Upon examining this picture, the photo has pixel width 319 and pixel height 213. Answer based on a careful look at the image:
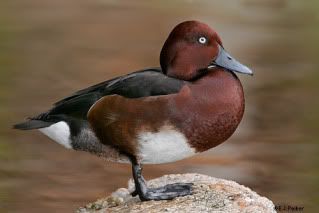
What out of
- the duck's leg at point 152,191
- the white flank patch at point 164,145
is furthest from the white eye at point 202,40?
the duck's leg at point 152,191

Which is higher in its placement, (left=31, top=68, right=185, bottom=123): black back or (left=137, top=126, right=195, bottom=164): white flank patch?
(left=31, top=68, right=185, bottom=123): black back

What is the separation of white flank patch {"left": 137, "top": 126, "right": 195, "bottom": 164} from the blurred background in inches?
89.6

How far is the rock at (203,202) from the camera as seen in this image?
514cm

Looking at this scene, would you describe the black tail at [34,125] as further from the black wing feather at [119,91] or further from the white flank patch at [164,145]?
the white flank patch at [164,145]

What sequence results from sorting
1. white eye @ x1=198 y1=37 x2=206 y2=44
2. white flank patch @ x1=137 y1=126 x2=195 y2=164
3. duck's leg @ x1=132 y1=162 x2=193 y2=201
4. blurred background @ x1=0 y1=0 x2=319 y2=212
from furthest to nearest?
1. blurred background @ x1=0 y1=0 x2=319 y2=212
2. duck's leg @ x1=132 y1=162 x2=193 y2=201
3. white eye @ x1=198 y1=37 x2=206 y2=44
4. white flank patch @ x1=137 y1=126 x2=195 y2=164

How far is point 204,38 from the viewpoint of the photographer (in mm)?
5113

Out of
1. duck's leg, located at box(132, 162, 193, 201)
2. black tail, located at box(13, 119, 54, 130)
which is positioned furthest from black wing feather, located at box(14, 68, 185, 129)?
duck's leg, located at box(132, 162, 193, 201)

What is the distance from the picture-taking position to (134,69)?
34.1ft

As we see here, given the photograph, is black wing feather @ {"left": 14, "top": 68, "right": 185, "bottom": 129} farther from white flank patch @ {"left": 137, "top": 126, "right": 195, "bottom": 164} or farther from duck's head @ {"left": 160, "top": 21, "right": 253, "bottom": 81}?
white flank patch @ {"left": 137, "top": 126, "right": 195, "bottom": 164}

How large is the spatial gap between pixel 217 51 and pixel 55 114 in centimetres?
90

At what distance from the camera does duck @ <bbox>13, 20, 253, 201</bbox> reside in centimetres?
498

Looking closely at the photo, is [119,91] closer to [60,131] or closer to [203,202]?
[60,131]

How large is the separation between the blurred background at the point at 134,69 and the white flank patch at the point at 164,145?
2277mm

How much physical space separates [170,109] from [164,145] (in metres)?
0.17
